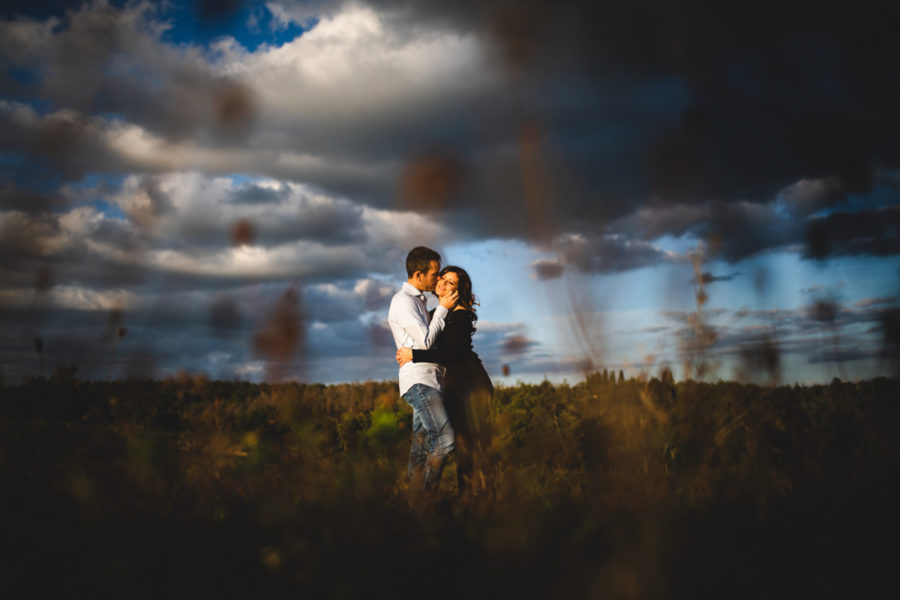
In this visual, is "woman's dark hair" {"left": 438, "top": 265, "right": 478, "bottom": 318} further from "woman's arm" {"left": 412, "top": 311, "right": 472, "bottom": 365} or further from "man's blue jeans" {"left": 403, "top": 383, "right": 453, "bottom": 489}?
"man's blue jeans" {"left": 403, "top": 383, "right": 453, "bottom": 489}

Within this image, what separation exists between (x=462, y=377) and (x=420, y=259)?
3.46ft

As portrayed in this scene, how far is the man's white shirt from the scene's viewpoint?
4621 mm

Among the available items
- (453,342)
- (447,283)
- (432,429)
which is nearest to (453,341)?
(453,342)

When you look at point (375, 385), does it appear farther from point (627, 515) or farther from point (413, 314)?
point (627, 515)

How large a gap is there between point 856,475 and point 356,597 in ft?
11.6

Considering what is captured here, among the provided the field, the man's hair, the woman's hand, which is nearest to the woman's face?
the man's hair

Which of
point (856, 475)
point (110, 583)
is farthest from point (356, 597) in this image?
point (856, 475)

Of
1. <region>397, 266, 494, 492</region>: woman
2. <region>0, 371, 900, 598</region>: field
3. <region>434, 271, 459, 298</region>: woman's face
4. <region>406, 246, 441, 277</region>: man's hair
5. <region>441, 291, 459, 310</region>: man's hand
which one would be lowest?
<region>0, 371, 900, 598</region>: field

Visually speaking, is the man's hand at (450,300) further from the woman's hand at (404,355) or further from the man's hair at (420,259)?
the woman's hand at (404,355)

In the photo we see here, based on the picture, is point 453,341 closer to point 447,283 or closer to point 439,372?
point 439,372

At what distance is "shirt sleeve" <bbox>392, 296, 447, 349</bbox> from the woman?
0.25ft

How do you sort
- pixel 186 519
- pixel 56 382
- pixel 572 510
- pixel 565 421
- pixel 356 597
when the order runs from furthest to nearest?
pixel 56 382, pixel 565 421, pixel 572 510, pixel 186 519, pixel 356 597

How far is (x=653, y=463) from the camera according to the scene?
5719 mm

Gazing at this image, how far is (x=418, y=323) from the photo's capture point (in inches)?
184
